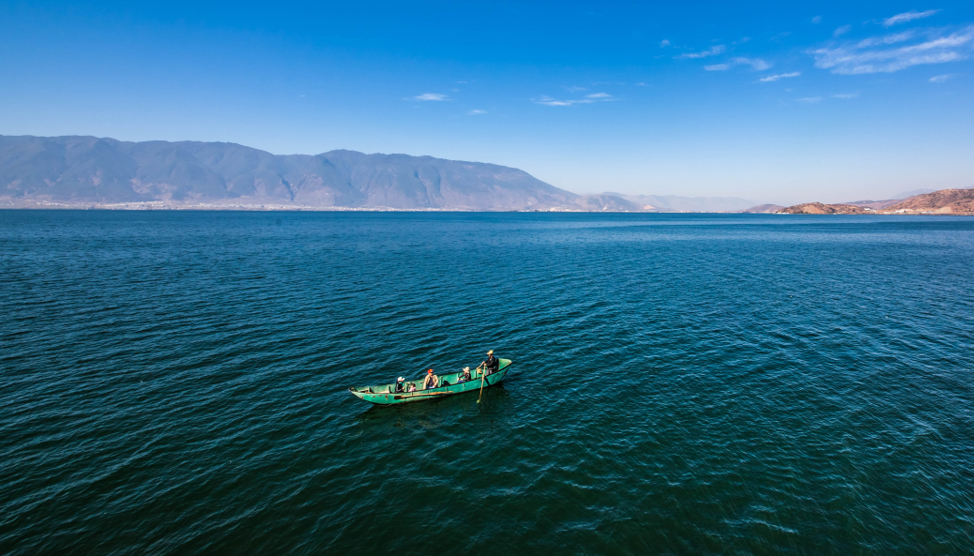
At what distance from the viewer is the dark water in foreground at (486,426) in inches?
719

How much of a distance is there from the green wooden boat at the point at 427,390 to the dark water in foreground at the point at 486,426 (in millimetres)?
731

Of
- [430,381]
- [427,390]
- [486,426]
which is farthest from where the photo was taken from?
[430,381]

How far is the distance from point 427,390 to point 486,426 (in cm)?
537

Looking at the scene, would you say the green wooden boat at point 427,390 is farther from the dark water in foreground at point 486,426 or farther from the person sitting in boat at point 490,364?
the dark water in foreground at point 486,426

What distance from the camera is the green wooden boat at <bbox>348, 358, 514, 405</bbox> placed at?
2791 cm

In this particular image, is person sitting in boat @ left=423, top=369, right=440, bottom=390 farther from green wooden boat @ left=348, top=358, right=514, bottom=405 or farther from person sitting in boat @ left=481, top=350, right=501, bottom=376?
person sitting in boat @ left=481, top=350, right=501, bottom=376

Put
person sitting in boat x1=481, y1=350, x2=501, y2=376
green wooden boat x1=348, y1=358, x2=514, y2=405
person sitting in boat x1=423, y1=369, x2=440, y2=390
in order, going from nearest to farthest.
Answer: green wooden boat x1=348, y1=358, x2=514, y2=405 < person sitting in boat x1=423, y1=369, x2=440, y2=390 < person sitting in boat x1=481, y1=350, x2=501, y2=376

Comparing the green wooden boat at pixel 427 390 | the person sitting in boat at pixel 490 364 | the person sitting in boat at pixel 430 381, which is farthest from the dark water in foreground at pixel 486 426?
the person sitting in boat at pixel 490 364

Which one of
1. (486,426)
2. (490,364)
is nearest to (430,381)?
(490,364)

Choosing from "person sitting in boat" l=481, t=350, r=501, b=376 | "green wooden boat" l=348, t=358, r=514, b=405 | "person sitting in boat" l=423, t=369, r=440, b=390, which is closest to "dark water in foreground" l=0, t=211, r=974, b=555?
"green wooden boat" l=348, t=358, r=514, b=405

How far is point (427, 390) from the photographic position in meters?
29.3

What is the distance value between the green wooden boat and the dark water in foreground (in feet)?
2.40

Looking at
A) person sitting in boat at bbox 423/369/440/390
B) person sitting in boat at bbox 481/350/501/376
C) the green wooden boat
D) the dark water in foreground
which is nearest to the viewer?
the dark water in foreground

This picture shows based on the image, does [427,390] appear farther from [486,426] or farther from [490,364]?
[486,426]
